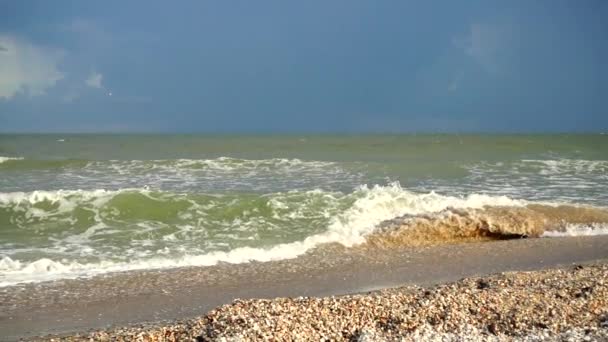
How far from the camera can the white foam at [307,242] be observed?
26.6 feet

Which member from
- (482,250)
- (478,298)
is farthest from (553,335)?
(482,250)

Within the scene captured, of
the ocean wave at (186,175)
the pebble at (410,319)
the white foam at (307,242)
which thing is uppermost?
the pebble at (410,319)

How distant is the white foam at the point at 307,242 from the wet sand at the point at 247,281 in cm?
44

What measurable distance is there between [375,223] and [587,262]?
3.95 metres

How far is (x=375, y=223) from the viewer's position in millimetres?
10938

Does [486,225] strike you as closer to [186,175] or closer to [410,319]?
[410,319]

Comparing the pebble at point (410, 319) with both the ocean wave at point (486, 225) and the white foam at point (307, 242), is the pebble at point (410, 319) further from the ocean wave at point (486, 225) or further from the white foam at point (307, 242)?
the ocean wave at point (486, 225)

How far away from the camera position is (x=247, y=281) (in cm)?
740

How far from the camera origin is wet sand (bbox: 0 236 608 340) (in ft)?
19.8

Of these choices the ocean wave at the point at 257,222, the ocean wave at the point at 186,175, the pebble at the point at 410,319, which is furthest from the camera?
the ocean wave at the point at 186,175

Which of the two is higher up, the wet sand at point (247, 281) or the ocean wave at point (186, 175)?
the wet sand at point (247, 281)

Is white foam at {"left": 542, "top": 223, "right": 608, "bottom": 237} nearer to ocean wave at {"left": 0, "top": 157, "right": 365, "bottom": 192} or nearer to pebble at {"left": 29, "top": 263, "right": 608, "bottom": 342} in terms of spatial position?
pebble at {"left": 29, "top": 263, "right": 608, "bottom": 342}

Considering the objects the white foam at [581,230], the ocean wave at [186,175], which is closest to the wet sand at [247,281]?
the white foam at [581,230]

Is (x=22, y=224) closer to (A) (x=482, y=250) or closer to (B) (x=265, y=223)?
(B) (x=265, y=223)
